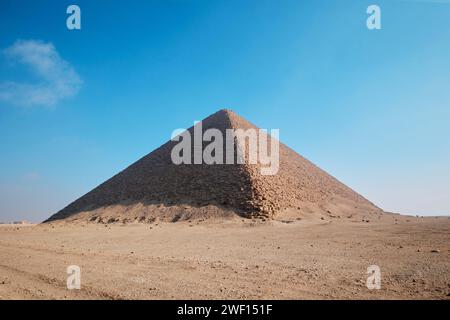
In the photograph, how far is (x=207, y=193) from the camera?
A: 105 ft

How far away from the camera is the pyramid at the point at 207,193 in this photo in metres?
29.4

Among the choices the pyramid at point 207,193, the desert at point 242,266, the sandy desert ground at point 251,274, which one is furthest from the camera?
the pyramid at point 207,193

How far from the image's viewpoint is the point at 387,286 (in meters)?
6.74

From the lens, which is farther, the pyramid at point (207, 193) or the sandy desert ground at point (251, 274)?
the pyramid at point (207, 193)

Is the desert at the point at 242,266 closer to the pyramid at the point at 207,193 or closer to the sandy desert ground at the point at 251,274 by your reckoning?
the sandy desert ground at the point at 251,274

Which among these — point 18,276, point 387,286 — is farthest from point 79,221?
point 387,286

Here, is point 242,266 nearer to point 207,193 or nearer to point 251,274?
point 251,274

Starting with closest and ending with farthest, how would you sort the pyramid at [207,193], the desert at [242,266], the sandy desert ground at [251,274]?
the sandy desert ground at [251,274] → the desert at [242,266] → the pyramid at [207,193]

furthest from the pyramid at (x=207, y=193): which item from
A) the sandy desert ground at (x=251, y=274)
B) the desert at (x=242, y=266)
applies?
the sandy desert ground at (x=251, y=274)

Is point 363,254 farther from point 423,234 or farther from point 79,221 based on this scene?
point 79,221

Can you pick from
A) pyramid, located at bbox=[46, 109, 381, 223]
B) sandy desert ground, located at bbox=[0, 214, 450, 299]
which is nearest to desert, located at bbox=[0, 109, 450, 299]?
sandy desert ground, located at bbox=[0, 214, 450, 299]

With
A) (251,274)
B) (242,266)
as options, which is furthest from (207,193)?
(251,274)

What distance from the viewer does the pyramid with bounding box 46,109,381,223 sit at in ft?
96.5

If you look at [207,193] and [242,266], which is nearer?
[242,266]
